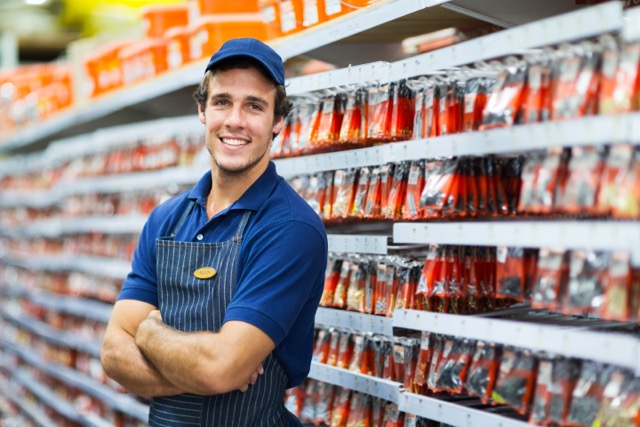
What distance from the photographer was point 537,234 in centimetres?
213

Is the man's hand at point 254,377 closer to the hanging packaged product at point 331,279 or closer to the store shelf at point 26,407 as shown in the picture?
the hanging packaged product at point 331,279

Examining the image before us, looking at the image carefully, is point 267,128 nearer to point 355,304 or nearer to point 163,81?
point 355,304

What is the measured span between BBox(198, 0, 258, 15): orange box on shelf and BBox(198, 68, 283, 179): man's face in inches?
75.5

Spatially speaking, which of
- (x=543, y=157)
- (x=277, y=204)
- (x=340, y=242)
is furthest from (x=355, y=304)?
(x=543, y=157)

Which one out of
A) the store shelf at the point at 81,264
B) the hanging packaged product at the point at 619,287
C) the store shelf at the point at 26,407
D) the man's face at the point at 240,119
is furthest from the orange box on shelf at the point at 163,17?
the hanging packaged product at the point at 619,287

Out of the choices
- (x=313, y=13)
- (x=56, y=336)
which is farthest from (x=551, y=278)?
(x=56, y=336)

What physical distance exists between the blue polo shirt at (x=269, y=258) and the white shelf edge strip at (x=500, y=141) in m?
0.41

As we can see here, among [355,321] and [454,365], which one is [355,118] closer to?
[355,321]

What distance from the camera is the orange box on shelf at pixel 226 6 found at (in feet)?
14.5

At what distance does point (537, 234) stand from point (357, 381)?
44.7 inches

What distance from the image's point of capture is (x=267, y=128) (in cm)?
262

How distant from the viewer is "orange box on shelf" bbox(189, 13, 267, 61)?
4.38m

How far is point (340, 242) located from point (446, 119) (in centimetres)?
74

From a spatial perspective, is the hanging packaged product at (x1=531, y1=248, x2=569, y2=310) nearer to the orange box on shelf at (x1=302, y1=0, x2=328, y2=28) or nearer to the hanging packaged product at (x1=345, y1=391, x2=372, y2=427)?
the hanging packaged product at (x1=345, y1=391, x2=372, y2=427)
